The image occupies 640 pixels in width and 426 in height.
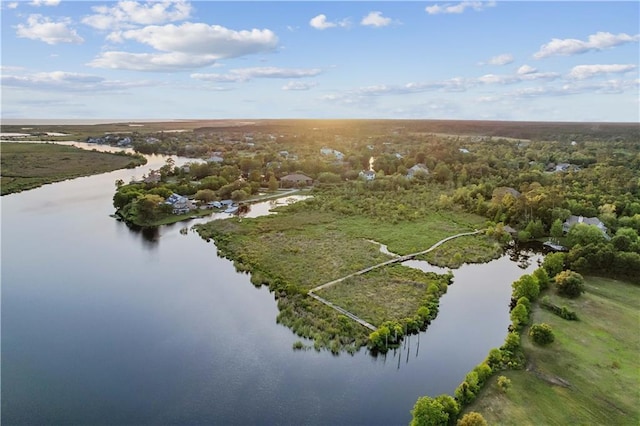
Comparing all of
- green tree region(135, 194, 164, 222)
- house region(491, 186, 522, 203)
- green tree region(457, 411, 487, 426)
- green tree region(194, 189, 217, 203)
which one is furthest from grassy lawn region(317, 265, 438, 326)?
green tree region(194, 189, 217, 203)

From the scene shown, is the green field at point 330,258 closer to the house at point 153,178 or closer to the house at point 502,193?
the house at point 502,193

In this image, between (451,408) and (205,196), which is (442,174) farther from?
(451,408)

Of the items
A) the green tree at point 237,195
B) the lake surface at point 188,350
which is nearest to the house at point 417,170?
the green tree at point 237,195

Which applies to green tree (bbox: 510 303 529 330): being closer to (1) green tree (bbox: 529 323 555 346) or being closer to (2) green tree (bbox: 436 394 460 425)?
(1) green tree (bbox: 529 323 555 346)

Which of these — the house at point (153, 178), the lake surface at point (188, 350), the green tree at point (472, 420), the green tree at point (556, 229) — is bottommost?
the lake surface at point (188, 350)

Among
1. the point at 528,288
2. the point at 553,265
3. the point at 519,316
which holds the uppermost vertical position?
the point at 553,265

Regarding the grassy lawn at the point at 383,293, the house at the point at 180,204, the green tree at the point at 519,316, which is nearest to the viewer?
the green tree at the point at 519,316

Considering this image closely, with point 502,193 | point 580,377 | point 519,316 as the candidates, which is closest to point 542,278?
point 519,316
